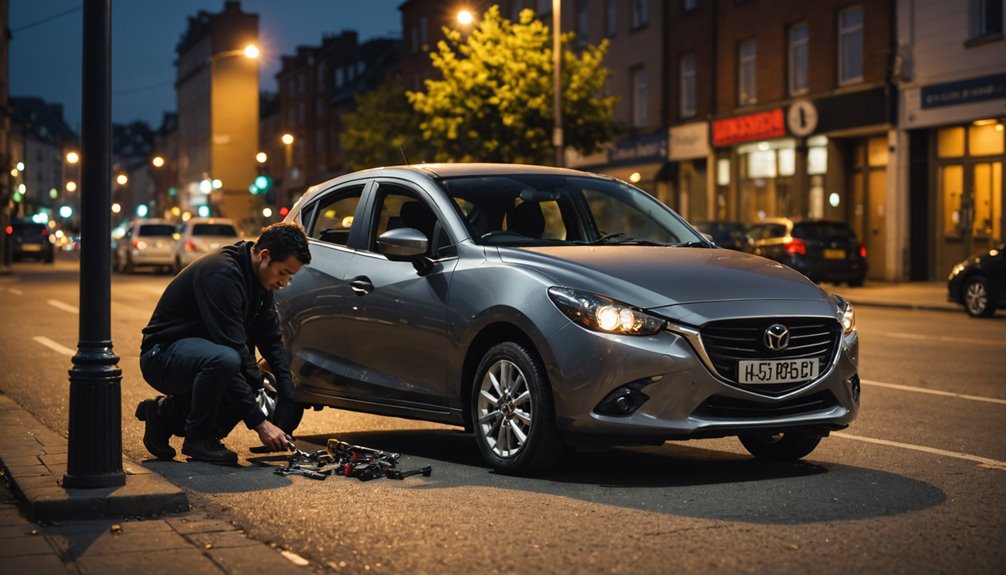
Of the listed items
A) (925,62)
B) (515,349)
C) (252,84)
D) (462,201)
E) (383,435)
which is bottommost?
(383,435)

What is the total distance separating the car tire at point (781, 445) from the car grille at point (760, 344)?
2.24ft

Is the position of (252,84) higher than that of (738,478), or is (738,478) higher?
(252,84)

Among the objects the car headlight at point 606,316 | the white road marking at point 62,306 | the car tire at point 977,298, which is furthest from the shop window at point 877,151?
the car headlight at point 606,316

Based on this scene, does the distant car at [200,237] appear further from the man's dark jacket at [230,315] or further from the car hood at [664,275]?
the car hood at [664,275]

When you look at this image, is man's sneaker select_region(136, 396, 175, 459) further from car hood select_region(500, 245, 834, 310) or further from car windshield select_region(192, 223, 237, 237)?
car windshield select_region(192, 223, 237, 237)

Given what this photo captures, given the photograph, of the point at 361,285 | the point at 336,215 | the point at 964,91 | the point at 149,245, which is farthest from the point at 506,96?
the point at 361,285

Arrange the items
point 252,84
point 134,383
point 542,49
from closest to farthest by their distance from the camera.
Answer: point 134,383 < point 542,49 < point 252,84

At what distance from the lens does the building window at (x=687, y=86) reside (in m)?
42.7

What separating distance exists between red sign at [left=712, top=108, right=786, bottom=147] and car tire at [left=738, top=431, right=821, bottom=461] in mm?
30030

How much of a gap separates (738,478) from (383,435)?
2844 millimetres

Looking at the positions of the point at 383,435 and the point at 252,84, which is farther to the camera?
the point at 252,84

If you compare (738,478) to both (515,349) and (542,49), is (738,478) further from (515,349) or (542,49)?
(542,49)

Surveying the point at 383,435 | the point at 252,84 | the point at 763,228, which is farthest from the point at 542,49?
the point at 252,84

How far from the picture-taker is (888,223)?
33.7 meters
